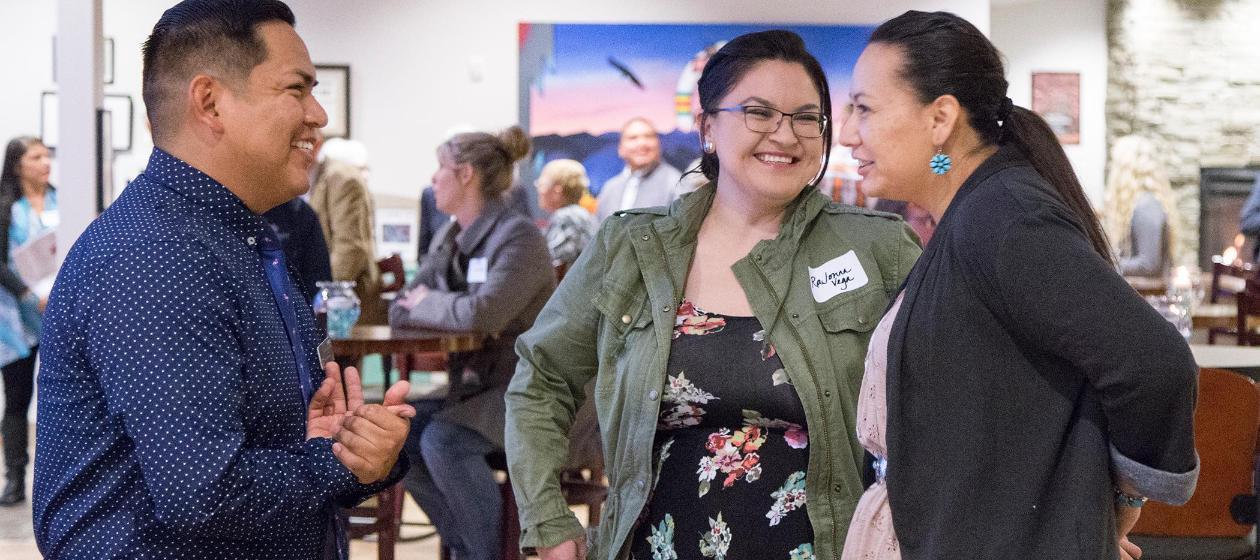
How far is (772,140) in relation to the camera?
7.00 ft

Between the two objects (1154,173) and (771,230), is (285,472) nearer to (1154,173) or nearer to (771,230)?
(771,230)

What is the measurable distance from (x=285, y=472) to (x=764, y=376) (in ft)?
2.77

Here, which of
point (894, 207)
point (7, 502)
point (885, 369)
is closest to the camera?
point (885, 369)

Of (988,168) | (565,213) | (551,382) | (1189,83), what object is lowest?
(551,382)

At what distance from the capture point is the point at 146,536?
1.43 meters

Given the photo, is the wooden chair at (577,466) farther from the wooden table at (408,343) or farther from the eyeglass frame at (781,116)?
the eyeglass frame at (781,116)

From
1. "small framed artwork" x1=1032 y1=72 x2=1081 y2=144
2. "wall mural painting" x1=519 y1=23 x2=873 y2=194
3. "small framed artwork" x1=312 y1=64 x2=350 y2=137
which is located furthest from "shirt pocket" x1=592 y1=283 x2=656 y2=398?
"small framed artwork" x1=1032 y1=72 x2=1081 y2=144

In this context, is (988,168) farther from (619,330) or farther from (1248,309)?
(1248,309)

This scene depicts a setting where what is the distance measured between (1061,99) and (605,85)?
4711 mm

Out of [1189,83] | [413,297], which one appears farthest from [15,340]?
[1189,83]

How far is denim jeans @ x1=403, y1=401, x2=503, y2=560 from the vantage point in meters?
4.00

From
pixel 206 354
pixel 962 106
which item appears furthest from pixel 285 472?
pixel 962 106

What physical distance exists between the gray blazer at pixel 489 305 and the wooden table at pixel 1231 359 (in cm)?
211

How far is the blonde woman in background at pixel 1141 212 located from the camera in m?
7.03
